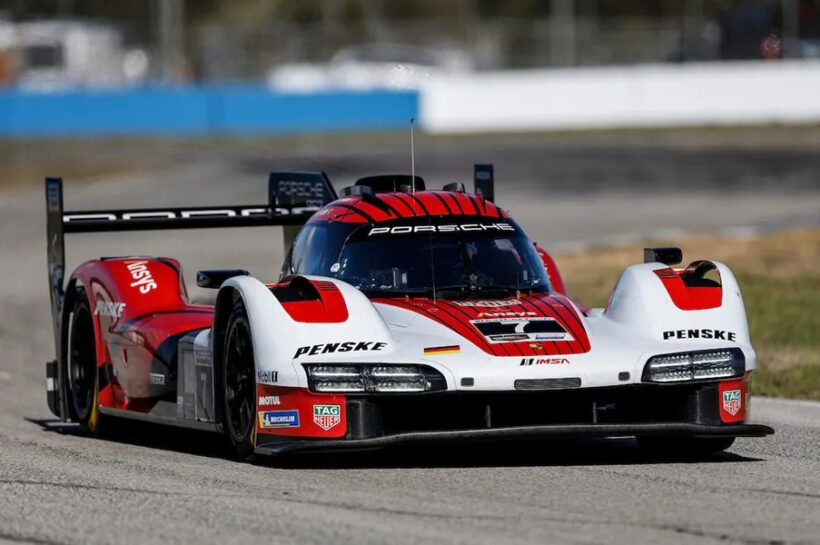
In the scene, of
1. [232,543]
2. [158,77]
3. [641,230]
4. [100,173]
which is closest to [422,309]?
[232,543]

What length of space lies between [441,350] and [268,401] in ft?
2.66

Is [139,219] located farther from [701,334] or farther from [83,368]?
[701,334]

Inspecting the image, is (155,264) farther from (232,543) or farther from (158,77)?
(158,77)

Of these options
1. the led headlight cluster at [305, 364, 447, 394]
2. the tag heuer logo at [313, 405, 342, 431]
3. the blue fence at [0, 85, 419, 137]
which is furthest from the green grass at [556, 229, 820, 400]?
the blue fence at [0, 85, 419, 137]

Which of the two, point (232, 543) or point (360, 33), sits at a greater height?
point (360, 33)

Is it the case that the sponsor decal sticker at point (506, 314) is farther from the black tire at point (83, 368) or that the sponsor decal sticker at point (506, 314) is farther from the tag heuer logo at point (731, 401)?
the black tire at point (83, 368)

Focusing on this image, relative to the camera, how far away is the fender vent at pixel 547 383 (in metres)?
7.30

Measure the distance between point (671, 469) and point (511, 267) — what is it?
161 cm

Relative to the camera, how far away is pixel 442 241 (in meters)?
8.60

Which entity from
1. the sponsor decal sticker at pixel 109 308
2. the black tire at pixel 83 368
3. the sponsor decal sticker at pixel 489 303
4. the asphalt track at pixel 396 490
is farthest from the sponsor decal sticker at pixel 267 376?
the black tire at pixel 83 368

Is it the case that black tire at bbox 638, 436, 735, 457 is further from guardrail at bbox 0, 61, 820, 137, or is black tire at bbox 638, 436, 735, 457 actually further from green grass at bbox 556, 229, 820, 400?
guardrail at bbox 0, 61, 820, 137

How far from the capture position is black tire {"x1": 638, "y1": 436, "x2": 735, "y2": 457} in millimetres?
8109

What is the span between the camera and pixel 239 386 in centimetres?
798

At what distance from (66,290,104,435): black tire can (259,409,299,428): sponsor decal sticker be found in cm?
258
